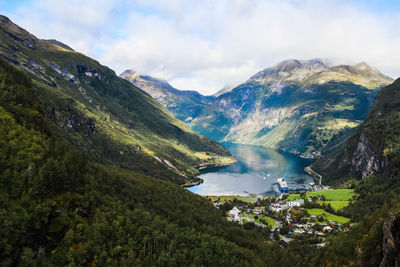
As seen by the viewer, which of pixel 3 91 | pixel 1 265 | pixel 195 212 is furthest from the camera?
pixel 195 212

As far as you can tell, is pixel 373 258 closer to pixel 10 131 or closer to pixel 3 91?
pixel 10 131

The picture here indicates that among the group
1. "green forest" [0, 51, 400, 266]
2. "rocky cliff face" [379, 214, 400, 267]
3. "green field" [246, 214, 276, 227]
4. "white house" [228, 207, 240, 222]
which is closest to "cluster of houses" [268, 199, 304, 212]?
"green field" [246, 214, 276, 227]

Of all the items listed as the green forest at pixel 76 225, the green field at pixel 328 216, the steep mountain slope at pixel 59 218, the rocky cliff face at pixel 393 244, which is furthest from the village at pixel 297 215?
the rocky cliff face at pixel 393 244

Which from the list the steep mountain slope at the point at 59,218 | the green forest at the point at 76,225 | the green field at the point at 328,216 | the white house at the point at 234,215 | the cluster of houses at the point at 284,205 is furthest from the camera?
the cluster of houses at the point at 284,205

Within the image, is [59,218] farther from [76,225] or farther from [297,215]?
[297,215]

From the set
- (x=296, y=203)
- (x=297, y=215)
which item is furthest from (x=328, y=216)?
(x=296, y=203)

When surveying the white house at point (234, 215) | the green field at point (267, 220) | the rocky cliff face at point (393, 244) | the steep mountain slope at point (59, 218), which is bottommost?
the white house at point (234, 215)

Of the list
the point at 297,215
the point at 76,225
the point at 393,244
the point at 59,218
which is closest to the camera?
the point at 393,244

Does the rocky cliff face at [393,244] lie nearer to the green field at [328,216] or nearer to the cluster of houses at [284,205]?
the green field at [328,216]

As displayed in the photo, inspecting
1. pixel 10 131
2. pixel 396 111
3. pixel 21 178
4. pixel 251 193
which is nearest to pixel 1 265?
pixel 21 178
